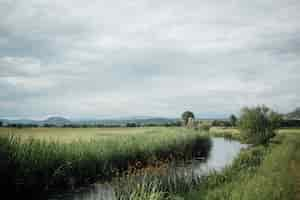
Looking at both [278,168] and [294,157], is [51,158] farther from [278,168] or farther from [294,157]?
[294,157]

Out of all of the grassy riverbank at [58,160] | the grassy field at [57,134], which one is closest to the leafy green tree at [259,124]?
the grassy field at [57,134]

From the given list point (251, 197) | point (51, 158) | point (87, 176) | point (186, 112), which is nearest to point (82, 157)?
point (87, 176)

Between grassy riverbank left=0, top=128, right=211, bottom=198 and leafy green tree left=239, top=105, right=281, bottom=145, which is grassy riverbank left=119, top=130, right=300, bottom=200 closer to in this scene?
grassy riverbank left=0, top=128, right=211, bottom=198

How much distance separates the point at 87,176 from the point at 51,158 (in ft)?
6.60

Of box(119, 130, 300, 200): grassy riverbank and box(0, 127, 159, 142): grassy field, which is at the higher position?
box(0, 127, 159, 142): grassy field

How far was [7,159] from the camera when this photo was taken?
7.72 meters

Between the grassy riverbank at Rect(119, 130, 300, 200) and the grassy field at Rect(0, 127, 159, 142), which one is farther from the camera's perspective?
the grassy field at Rect(0, 127, 159, 142)

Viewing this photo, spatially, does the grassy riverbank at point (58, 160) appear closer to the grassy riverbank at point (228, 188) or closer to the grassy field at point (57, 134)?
the grassy field at point (57, 134)

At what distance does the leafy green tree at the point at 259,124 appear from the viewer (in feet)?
77.5

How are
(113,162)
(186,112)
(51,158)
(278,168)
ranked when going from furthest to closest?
(186,112), (113,162), (278,168), (51,158)

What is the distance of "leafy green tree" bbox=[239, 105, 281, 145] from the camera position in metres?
23.6

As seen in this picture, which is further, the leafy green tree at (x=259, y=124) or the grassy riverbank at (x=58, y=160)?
the leafy green tree at (x=259, y=124)

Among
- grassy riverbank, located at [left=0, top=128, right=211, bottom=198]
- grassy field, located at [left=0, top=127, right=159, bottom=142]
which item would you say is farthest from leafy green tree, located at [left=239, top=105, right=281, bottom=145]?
grassy riverbank, located at [left=0, top=128, right=211, bottom=198]

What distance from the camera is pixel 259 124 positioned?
23.6 meters
